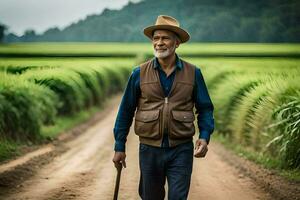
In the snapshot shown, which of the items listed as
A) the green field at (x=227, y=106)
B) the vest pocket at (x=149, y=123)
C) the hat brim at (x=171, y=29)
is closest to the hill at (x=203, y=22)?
the green field at (x=227, y=106)

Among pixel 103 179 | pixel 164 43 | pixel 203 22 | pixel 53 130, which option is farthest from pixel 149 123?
pixel 203 22

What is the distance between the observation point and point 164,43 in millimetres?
5406

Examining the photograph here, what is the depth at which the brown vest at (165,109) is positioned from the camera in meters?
5.34

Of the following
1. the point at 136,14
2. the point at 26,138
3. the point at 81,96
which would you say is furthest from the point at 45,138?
the point at 136,14

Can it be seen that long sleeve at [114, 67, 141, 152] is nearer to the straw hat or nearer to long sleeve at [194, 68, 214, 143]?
the straw hat

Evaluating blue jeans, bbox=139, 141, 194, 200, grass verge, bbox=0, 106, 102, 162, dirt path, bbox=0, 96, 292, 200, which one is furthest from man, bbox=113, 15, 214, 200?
grass verge, bbox=0, 106, 102, 162

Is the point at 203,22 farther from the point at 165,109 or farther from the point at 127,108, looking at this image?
the point at 165,109

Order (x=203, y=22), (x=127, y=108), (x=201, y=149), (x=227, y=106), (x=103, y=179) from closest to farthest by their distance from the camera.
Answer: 1. (x=201, y=149)
2. (x=127, y=108)
3. (x=103, y=179)
4. (x=227, y=106)
5. (x=203, y=22)

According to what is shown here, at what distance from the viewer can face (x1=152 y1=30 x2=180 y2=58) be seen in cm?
539

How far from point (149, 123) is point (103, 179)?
4239 millimetres

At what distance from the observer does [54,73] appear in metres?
17.1

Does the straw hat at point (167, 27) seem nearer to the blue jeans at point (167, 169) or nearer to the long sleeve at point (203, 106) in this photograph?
the long sleeve at point (203, 106)

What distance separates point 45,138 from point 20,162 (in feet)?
11.6

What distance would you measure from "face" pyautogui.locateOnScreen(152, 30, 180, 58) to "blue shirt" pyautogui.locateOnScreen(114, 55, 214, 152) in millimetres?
105
